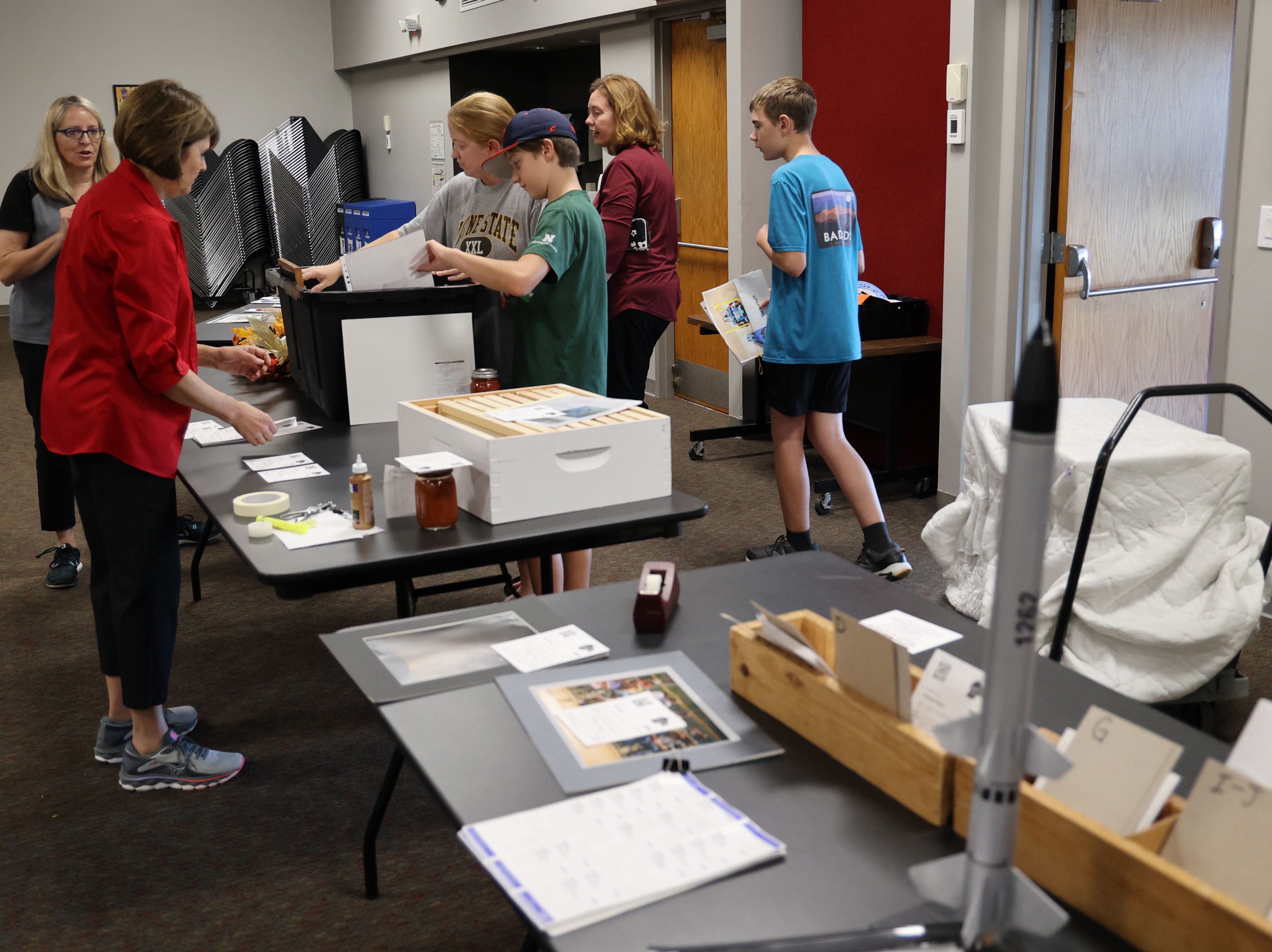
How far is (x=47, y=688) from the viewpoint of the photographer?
126 inches

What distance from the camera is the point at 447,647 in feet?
5.57

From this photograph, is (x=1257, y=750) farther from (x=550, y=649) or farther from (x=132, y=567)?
(x=132, y=567)

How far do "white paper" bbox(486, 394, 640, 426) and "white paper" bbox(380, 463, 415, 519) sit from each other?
0.68 feet

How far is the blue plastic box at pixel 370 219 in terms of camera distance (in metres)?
8.23

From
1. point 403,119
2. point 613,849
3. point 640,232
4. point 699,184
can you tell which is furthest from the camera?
point 403,119

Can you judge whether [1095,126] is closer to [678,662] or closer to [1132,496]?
[1132,496]

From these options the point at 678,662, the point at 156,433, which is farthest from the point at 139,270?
the point at 678,662

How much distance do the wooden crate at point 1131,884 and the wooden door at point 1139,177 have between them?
11.6 feet

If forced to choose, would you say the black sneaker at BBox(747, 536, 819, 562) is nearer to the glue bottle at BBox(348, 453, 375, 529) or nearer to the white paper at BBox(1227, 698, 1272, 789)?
the glue bottle at BBox(348, 453, 375, 529)

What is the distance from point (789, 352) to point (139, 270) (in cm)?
218

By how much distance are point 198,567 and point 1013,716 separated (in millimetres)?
3490

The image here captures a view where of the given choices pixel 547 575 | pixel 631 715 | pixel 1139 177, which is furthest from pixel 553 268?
pixel 1139 177

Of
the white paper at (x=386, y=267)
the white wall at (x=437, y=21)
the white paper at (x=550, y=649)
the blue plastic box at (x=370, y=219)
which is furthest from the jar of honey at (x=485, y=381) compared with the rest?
the blue plastic box at (x=370, y=219)

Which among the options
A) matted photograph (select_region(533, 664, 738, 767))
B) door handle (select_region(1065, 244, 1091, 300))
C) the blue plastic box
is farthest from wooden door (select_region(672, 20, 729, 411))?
matted photograph (select_region(533, 664, 738, 767))
